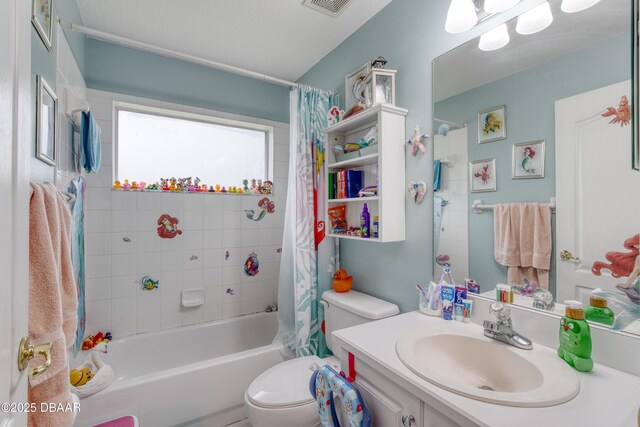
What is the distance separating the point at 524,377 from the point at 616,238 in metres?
0.52

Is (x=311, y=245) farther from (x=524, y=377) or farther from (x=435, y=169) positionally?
(x=524, y=377)

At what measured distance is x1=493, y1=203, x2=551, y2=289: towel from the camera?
41.7 inches

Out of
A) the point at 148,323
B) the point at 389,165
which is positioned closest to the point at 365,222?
the point at 389,165

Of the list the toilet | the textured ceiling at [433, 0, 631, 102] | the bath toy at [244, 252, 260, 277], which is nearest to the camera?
the textured ceiling at [433, 0, 631, 102]

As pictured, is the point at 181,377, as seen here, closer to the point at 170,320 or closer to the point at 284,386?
the point at 284,386

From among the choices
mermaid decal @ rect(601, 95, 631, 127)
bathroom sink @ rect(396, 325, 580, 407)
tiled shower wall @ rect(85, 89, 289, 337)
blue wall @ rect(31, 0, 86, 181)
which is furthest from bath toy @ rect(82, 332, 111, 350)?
mermaid decal @ rect(601, 95, 631, 127)

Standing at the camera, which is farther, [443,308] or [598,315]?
[443,308]

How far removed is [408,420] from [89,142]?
1979 mm

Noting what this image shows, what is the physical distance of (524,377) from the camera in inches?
36.9

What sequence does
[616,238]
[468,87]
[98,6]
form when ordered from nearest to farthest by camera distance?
[616,238] → [468,87] → [98,6]

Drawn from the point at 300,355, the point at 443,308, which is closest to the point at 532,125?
the point at 443,308

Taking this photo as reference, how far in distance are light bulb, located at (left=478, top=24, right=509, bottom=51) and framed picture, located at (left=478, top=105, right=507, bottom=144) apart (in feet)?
0.89

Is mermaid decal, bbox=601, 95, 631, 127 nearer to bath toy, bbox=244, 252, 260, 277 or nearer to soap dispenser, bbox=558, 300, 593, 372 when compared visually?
soap dispenser, bbox=558, 300, 593, 372

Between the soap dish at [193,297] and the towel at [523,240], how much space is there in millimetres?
2119
